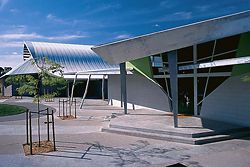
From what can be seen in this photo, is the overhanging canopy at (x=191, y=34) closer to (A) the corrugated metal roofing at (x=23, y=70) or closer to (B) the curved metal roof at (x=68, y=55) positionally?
(A) the corrugated metal roofing at (x=23, y=70)

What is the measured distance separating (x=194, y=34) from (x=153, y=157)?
4.84 metres

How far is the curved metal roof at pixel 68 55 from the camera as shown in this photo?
47.2m

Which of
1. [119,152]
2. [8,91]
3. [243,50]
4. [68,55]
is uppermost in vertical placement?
[68,55]

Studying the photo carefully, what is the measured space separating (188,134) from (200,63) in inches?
129

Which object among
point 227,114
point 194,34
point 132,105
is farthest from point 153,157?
point 132,105

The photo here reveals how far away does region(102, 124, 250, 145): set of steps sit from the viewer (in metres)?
10.7

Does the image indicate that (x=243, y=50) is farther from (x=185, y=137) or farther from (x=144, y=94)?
(x=144, y=94)

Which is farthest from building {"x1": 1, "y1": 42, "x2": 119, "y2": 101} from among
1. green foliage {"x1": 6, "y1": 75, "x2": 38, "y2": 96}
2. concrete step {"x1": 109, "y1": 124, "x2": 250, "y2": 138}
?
green foliage {"x1": 6, "y1": 75, "x2": 38, "y2": 96}

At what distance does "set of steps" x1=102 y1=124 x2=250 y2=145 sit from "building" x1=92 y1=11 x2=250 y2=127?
907 mm

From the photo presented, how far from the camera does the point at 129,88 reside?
23016 mm

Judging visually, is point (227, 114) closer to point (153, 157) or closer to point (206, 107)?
point (206, 107)

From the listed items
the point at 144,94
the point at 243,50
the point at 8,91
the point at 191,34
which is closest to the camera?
the point at 191,34

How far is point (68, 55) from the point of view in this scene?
5000 cm

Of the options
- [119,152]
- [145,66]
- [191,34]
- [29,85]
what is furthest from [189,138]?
[145,66]
